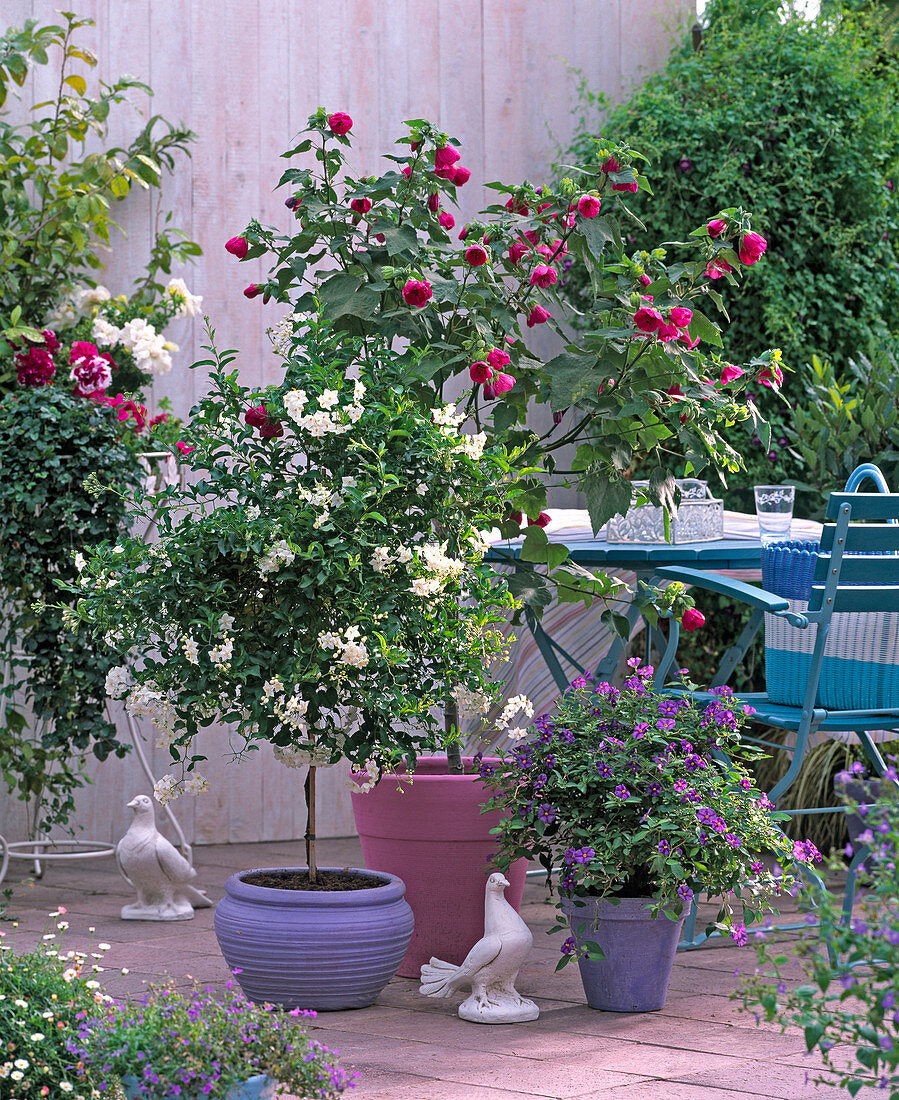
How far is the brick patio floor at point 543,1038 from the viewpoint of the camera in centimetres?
221

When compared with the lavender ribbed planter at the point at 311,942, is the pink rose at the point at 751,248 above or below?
above

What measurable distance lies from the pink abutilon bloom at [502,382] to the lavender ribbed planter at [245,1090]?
53.5 inches

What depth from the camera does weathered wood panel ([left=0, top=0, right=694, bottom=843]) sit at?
14.1ft

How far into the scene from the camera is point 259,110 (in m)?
4.47

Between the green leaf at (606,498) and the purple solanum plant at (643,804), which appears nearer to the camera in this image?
the purple solanum plant at (643,804)

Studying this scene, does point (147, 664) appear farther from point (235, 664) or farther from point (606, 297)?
point (606, 297)

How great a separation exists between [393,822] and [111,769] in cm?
159

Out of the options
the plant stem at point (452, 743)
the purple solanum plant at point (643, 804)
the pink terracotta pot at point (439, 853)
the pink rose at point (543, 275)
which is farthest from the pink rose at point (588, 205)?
the pink terracotta pot at point (439, 853)

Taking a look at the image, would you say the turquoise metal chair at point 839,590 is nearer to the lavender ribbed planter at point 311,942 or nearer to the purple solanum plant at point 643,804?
Result: the purple solanum plant at point 643,804

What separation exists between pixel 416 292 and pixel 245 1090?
1.47 meters

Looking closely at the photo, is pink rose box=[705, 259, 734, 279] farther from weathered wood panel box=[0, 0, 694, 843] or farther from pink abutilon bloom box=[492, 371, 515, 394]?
Answer: weathered wood panel box=[0, 0, 694, 843]

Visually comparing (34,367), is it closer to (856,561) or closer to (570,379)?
(570,379)

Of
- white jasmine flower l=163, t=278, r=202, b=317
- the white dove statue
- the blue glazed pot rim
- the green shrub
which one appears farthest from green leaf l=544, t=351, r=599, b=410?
the green shrub

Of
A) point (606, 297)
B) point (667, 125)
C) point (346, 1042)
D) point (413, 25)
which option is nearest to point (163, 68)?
point (413, 25)
